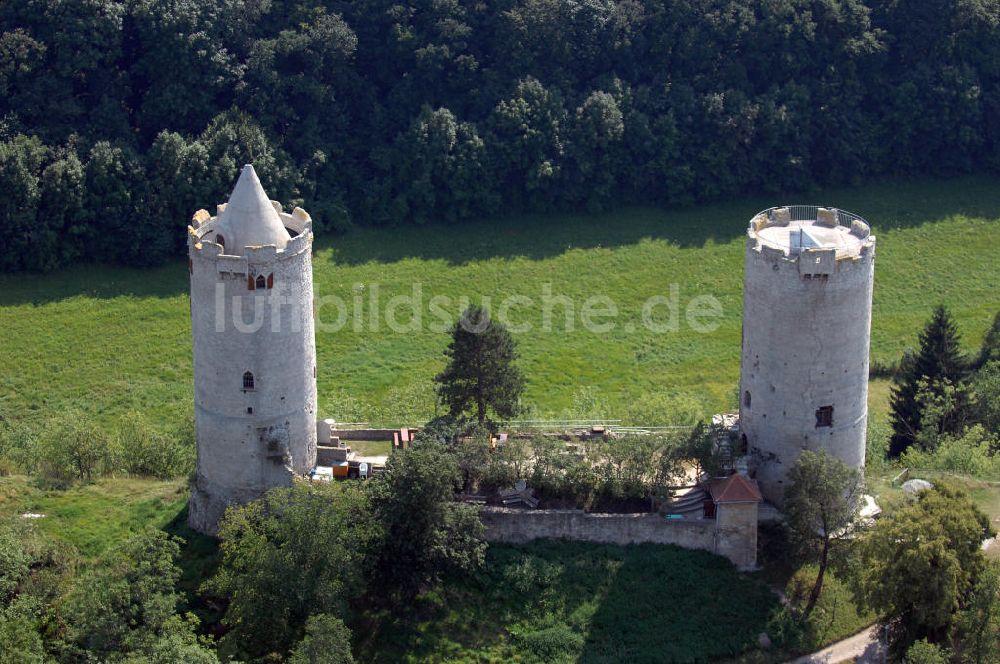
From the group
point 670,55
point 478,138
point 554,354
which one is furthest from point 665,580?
point 670,55

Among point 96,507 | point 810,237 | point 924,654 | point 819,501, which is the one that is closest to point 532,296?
point 810,237

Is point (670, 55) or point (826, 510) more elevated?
point (670, 55)

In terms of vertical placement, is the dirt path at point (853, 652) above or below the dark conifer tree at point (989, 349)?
below

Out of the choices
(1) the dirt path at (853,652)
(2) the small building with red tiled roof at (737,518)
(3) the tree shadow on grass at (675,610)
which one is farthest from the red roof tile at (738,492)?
(1) the dirt path at (853,652)

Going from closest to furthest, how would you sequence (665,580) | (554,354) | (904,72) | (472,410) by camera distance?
1. (665,580)
2. (472,410)
3. (554,354)
4. (904,72)

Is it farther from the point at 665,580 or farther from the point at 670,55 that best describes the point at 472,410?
the point at 670,55

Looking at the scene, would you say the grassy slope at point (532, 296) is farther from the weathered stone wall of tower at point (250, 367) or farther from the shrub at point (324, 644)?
the shrub at point (324, 644)

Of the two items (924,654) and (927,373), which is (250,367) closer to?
(924,654)
